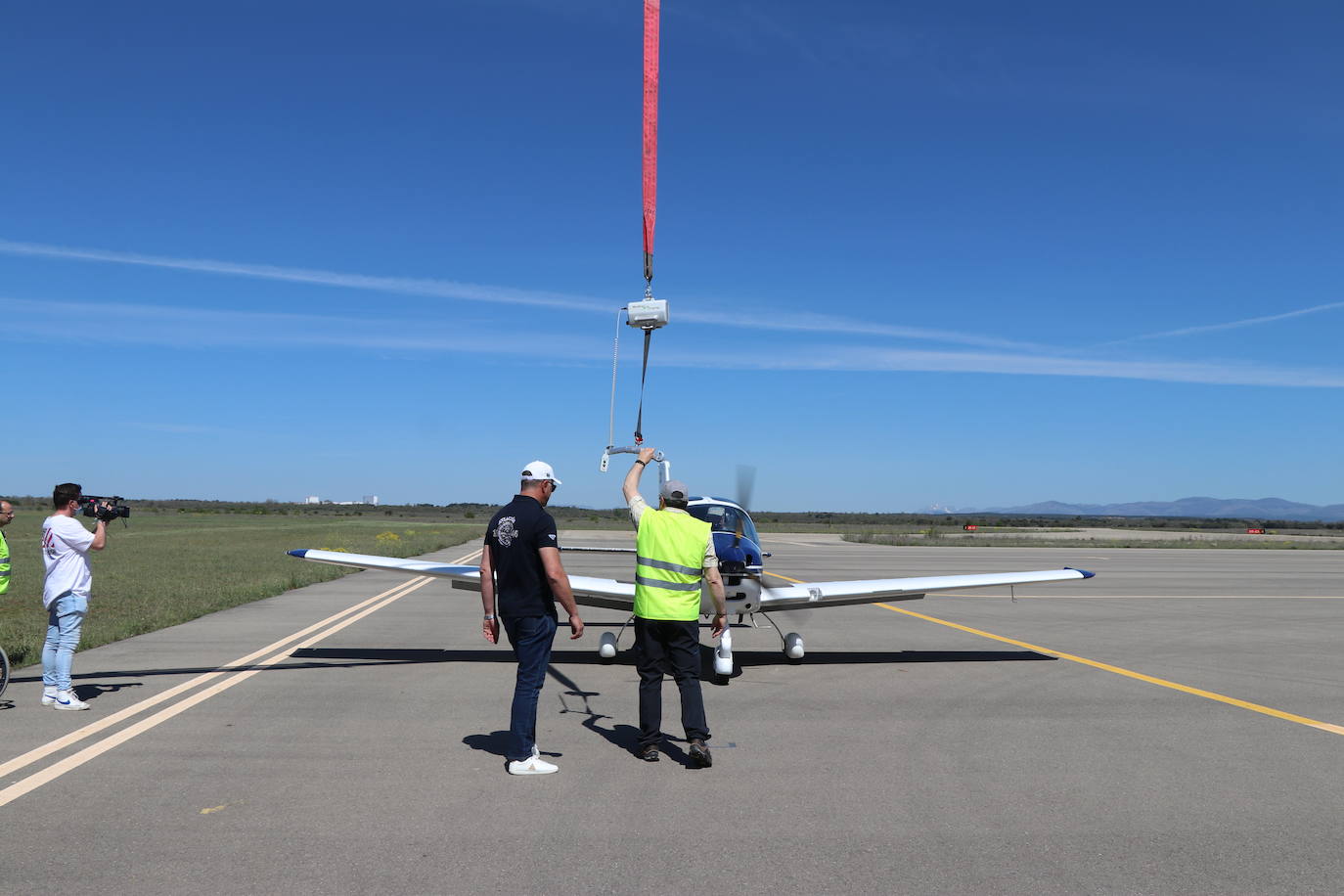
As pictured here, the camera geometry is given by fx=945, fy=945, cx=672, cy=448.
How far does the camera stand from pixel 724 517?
427 inches

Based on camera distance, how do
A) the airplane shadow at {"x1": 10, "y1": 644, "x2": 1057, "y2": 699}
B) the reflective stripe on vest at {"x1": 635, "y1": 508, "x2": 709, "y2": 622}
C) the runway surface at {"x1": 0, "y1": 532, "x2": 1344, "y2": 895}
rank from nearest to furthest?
the runway surface at {"x1": 0, "y1": 532, "x2": 1344, "y2": 895}, the reflective stripe on vest at {"x1": 635, "y1": 508, "x2": 709, "y2": 622}, the airplane shadow at {"x1": 10, "y1": 644, "x2": 1057, "y2": 699}

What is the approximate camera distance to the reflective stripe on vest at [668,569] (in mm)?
6602

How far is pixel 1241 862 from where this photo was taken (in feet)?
14.2

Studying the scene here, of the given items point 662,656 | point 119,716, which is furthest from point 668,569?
point 119,716

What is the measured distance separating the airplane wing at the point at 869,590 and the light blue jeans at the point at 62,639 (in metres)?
6.45

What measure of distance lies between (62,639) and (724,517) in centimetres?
642

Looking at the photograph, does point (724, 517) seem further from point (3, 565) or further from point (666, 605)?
point (3, 565)

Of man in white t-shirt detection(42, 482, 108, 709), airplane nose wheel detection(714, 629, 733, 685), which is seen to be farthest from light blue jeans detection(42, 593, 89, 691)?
airplane nose wheel detection(714, 629, 733, 685)

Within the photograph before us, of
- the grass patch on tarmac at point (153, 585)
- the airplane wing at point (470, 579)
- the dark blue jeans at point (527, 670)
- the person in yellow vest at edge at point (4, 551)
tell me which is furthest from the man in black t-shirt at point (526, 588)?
the grass patch on tarmac at point (153, 585)

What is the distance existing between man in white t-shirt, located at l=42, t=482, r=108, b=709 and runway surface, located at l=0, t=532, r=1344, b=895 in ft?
0.81

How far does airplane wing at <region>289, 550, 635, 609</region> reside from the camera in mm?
10492

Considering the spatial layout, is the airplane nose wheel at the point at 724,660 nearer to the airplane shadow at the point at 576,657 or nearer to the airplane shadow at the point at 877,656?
the airplane shadow at the point at 576,657

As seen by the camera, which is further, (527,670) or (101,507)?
(101,507)

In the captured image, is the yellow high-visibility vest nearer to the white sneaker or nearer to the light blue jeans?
the light blue jeans
